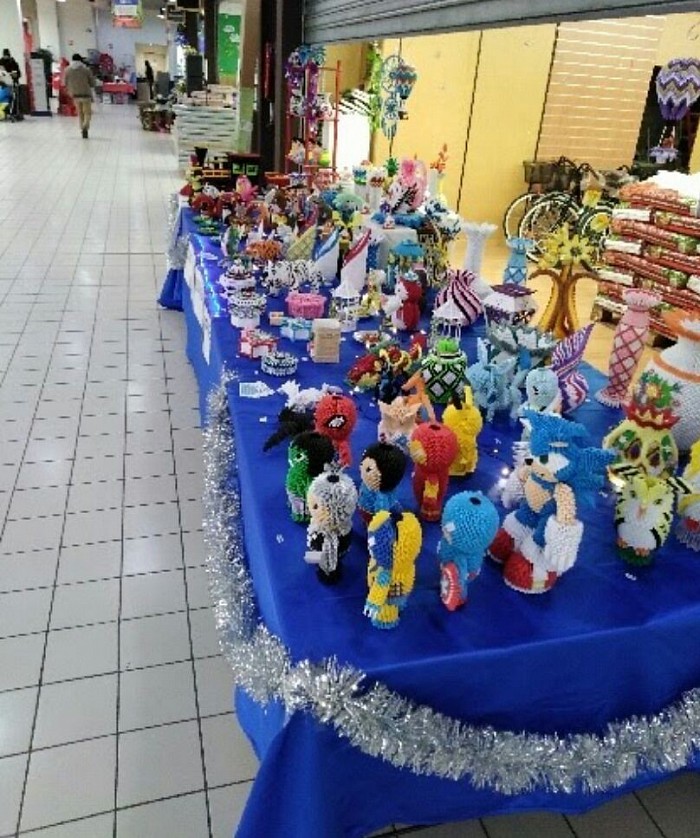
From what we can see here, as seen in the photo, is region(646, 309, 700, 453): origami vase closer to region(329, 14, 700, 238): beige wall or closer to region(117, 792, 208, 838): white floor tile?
region(117, 792, 208, 838): white floor tile

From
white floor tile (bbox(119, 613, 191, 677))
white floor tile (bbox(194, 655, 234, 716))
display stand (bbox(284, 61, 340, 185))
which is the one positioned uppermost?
display stand (bbox(284, 61, 340, 185))

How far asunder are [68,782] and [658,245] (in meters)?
4.87

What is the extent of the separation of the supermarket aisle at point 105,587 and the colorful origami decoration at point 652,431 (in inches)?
53.2

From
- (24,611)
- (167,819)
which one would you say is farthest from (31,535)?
(167,819)

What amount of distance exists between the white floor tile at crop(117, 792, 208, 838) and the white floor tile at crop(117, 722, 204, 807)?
3 centimetres

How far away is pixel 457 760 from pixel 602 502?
29.7 inches

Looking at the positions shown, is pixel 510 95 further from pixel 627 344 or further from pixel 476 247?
pixel 627 344

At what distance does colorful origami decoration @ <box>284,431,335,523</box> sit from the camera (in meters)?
1.40

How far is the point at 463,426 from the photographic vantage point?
166 cm

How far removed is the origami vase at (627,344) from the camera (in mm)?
1975

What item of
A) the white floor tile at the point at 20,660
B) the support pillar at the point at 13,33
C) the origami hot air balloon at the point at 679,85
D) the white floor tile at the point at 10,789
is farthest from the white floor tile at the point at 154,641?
the support pillar at the point at 13,33

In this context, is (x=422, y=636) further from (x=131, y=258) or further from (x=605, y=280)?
(x=131, y=258)

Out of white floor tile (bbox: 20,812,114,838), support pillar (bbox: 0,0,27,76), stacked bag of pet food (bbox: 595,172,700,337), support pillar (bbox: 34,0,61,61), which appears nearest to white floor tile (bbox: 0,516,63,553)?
white floor tile (bbox: 20,812,114,838)

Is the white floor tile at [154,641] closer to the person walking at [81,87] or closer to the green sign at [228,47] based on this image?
the green sign at [228,47]
